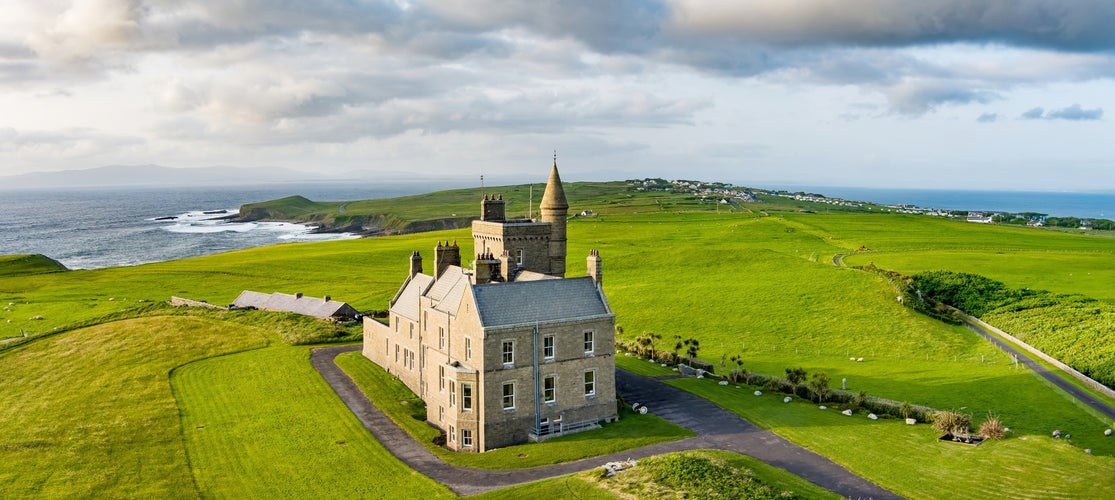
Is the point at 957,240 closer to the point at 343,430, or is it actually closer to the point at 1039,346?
the point at 1039,346

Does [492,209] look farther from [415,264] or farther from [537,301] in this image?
[537,301]

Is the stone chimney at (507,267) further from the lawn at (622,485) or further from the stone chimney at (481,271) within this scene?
the lawn at (622,485)

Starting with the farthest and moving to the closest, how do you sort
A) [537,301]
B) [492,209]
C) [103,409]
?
[492,209] < [103,409] < [537,301]

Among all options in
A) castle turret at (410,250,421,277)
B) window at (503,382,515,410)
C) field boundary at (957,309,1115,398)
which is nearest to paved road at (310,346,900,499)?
window at (503,382,515,410)

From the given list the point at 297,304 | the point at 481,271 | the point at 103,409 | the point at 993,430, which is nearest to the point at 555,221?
the point at 481,271

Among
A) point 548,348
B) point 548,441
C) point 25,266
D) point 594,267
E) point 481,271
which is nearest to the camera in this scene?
point 548,441

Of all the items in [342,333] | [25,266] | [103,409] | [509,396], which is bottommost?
[103,409]

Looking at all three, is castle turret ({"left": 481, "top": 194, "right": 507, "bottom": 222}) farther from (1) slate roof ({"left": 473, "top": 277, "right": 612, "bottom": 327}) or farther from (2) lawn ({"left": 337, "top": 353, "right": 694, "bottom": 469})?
(2) lawn ({"left": 337, "top": 353, "right": 694, "bottom": 469})
